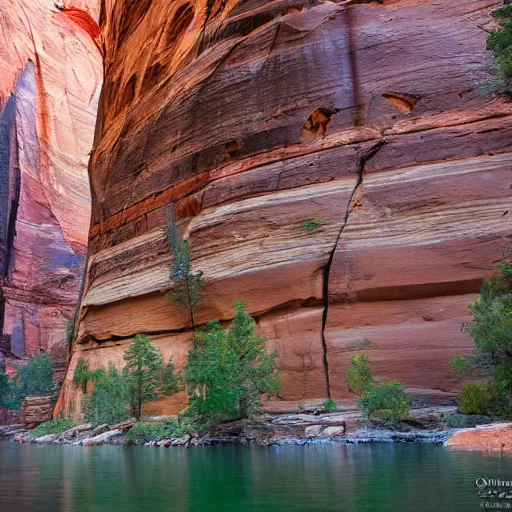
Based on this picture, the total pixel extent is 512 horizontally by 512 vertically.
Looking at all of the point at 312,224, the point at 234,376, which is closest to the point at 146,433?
the point at 234,376

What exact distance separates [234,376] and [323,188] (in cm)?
Answer: 741

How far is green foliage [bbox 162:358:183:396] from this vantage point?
22.5m

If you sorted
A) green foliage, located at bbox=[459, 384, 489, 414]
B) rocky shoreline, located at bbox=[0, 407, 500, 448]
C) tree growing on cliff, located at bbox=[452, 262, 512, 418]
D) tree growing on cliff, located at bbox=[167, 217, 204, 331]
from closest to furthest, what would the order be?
tree growing on cliff, located at bbox=[452, 262, 512, 418]
rocky shoreline, located at bbox=[0, 407, 500, 448]
green foliage, located at bbox=[459, 384, 489, 414]
tree growing on cliff, located at bbox=[167, 217, 204, 331]

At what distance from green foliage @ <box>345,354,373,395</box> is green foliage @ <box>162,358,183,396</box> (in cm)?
747

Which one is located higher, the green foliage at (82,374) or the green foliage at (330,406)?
the green foliage at (82,374)

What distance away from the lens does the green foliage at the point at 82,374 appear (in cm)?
2720

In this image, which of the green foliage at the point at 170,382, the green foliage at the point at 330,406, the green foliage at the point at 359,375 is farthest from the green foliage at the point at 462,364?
the green foliage at the point at 170,382

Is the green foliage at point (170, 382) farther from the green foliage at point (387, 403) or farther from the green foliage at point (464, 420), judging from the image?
the green foliage at point (464, 420)

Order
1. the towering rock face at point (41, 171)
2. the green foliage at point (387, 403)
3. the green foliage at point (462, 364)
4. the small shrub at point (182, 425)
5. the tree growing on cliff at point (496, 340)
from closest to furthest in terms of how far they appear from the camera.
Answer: the tree growing on cliff at point (496, 340)
the green foliage at point (387, 403)
the green foliage at point (462, 364)
the small shrub at point (182, 425)
the towering rock face at point (41, 171)

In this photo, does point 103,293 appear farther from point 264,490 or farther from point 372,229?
point 264,490

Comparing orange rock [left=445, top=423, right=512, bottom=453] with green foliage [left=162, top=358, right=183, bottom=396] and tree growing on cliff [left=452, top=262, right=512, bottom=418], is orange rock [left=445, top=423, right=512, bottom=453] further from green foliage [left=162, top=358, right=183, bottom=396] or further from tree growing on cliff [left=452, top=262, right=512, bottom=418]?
green foliage [left=162, top=358, right=183, bottom=396]

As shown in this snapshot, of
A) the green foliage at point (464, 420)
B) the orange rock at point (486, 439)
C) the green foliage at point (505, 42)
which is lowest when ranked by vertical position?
the orange rock at point (486, 439)

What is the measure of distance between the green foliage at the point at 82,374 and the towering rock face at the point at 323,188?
520 mm

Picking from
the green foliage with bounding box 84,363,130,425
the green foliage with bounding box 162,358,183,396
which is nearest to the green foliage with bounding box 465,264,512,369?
the green foliage with bounding box 162,358,183,396
